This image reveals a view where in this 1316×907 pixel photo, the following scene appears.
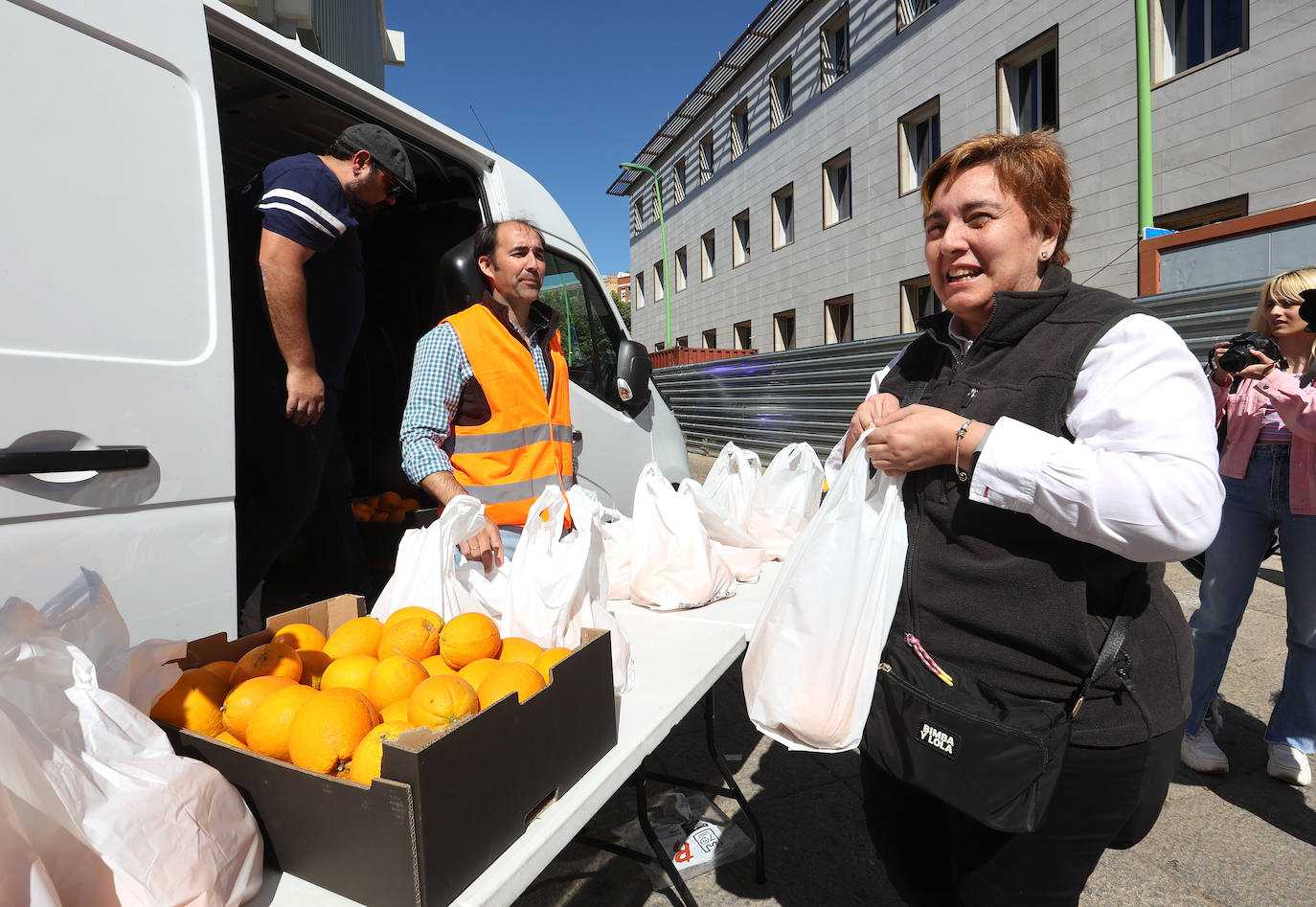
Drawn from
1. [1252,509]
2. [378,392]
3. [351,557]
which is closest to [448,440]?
[351,557]

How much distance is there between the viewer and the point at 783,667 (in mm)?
1453

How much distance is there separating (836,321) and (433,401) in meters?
15.1

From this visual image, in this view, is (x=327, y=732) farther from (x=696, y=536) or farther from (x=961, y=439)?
(x=696, y=536)

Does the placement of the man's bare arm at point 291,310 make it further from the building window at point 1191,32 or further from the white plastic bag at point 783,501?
the building window at point 1191,32

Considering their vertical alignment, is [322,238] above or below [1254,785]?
above

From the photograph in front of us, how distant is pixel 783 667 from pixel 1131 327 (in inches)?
33.9

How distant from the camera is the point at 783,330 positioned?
18672mm

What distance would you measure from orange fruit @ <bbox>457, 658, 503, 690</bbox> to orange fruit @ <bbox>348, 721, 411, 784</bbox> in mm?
197

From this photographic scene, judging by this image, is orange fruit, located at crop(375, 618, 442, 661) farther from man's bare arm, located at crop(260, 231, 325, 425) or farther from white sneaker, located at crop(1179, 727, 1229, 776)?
white sneaker, located at crop(1179, 727, 1229, 776)

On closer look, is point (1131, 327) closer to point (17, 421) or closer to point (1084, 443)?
point (1084, 443)

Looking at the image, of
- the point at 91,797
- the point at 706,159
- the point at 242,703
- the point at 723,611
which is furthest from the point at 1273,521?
the point at 706,159

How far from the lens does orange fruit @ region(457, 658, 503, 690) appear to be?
1184 mm

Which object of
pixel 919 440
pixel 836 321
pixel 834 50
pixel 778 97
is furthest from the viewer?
pixel 778 97

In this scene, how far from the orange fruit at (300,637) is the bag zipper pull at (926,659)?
3.69 ft
